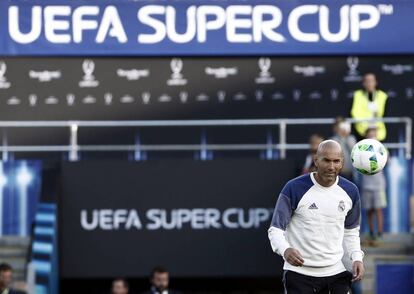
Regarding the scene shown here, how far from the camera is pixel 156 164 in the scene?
59.9 feet

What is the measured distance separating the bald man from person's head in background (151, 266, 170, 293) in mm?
5643

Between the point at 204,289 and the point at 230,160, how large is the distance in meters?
1.95

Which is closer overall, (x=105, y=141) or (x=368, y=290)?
(x=368, y=290)

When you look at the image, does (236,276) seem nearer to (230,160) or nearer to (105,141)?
(230,160)

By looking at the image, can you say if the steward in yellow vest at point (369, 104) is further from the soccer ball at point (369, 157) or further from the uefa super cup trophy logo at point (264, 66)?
the soccer ball at point (369, 157)

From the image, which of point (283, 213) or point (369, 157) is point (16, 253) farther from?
point (283, 213)

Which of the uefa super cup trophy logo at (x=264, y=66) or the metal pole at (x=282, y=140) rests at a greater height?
the uefa super cup trophy logo at (x=264, y=66)

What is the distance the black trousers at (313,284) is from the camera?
11.1 meters

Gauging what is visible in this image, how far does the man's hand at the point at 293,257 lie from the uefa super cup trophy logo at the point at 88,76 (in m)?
9.54

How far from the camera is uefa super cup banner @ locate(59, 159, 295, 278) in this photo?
59.4ft

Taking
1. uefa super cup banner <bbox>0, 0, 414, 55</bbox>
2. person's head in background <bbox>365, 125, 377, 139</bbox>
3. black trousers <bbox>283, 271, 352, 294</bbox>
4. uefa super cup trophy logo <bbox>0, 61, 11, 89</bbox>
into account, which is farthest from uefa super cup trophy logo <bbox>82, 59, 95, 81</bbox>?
black trousers <bbox>283, 271, 352, 294</bbox>

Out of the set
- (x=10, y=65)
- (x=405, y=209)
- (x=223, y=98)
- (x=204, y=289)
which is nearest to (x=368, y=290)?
(x=405, y=209)

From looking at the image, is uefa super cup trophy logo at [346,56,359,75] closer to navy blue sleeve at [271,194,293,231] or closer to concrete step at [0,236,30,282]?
concrete step at [0,236,30,282]

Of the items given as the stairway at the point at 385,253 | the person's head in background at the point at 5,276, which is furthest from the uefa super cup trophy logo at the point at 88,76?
the stairway at the point at 385,253
